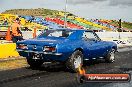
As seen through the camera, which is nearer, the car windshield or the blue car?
the blue car

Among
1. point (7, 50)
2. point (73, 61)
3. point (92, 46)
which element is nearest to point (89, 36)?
point (92, 46)

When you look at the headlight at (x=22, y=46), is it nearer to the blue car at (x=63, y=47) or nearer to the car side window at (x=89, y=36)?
the blue car at (x=63, y=47)

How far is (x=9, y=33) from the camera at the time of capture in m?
26.1

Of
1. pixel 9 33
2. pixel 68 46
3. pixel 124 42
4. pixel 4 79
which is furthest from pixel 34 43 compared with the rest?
pixel 124 42

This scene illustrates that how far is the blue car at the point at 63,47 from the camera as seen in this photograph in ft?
34.9

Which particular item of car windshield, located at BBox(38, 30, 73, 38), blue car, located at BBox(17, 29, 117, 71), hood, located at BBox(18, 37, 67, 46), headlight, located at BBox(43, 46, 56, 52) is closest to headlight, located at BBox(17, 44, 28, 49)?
blue car, located at BBox(17, 29, 117, 71)

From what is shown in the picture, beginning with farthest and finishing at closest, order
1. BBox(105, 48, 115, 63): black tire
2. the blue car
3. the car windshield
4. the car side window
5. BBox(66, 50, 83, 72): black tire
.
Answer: BBox(105, 48, 115, 63): black tire, the car side window, the car windshield, BBox(66, 50, 83, 72): black tire, the blue car

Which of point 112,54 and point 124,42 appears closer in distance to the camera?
point 112,54

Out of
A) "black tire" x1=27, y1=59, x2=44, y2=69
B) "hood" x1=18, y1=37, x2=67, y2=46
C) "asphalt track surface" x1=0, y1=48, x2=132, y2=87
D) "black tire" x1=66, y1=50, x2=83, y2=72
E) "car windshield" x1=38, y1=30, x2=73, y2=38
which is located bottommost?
"asphalt track surface" x1=0, y1=48, x2=132, y2=87

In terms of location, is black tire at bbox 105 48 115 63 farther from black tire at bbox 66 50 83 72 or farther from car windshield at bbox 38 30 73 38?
black tire at bbox 66 50 83 72

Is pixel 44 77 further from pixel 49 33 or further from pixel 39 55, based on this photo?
pixel 49 33

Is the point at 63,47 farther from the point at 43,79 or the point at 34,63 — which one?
the point at 34,63

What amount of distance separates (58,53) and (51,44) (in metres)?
0.37

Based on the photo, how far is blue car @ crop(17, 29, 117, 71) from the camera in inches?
419
